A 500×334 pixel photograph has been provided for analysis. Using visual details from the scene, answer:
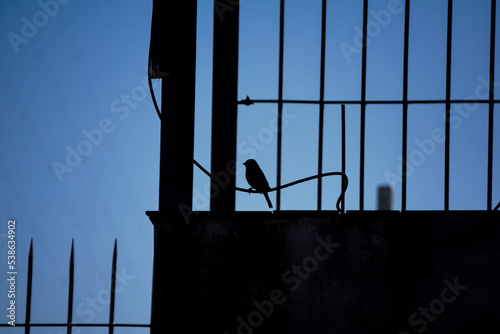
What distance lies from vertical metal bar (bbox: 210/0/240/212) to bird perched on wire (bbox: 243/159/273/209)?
0.10m

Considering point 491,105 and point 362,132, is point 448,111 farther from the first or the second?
point 362,132

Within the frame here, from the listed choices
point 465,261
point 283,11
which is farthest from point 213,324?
point 283,11

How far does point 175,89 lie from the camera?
3.72 metres

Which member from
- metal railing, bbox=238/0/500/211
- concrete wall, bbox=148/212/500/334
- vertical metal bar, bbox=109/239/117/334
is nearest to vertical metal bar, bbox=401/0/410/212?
metal railing, bbox=238/0/500/211

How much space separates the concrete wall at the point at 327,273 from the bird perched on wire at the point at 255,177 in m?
0.58

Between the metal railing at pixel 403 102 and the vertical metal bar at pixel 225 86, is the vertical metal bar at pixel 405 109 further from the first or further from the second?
the vertical metal bar at pixel 225 86

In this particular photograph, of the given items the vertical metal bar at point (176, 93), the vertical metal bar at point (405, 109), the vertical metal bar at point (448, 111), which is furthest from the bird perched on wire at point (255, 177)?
the vertical metal bar at point (448, 111)

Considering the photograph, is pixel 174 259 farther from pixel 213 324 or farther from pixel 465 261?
pixel 465 261

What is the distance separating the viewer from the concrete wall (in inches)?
130

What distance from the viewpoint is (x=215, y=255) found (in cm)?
337

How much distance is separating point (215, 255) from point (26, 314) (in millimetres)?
2033

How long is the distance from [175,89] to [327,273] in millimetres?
1325

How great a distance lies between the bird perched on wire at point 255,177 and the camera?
12.9ft

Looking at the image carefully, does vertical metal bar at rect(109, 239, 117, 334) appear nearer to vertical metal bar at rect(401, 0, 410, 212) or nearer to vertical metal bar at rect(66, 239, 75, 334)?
vertical metal bar at rect(66, 239, 75, 334)
